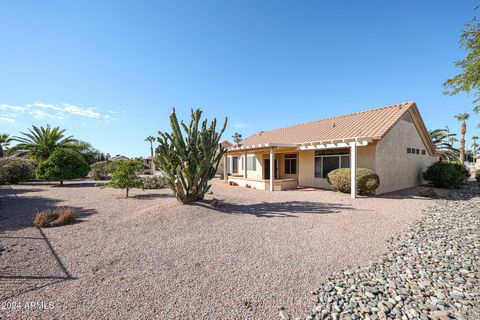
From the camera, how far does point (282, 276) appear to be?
3.42 meters

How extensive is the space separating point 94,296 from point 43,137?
993 inches

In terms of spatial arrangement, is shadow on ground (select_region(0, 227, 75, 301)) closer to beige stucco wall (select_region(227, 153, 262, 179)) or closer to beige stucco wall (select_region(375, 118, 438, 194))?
beige stucco wall (select_region(375, 118, 438, 194))

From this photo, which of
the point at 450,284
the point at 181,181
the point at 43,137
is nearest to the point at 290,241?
the point at 450,284

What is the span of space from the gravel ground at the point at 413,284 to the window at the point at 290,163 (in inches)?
428

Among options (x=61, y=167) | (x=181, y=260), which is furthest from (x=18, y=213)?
(x=61, y=167)

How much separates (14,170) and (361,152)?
25636 millimetres

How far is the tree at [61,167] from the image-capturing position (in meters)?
14.9

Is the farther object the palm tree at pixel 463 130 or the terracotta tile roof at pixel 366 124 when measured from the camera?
the palm tree at pixel 463 130

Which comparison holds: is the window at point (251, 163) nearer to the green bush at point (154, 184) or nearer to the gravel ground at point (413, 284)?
the green bush at point (154, 184)

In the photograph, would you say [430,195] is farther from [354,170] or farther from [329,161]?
[329,161]

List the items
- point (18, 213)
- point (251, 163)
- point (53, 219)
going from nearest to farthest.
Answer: point (53, 219), point (18, 213), point (251, 163)

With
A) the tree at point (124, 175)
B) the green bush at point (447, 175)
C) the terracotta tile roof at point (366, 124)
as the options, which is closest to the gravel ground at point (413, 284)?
the terracotta tile roof at point (366, 124)

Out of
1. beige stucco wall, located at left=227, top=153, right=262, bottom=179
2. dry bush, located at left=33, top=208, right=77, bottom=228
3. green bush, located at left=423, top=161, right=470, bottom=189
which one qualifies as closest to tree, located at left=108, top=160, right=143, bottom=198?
dry bush, located at left=33, top=208, right=77, bottom=228

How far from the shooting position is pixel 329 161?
43.2 feet
